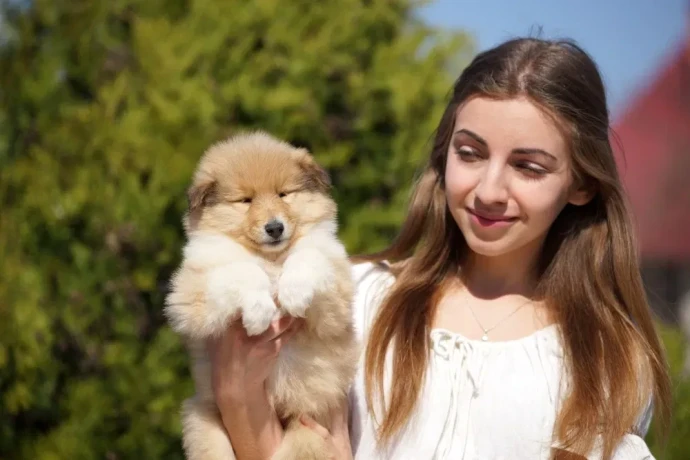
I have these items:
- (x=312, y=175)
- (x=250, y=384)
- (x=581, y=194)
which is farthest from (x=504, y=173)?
(x=250, y=384)

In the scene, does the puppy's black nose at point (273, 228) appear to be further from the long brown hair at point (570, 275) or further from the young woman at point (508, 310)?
the long brown hair at point (570, 275)

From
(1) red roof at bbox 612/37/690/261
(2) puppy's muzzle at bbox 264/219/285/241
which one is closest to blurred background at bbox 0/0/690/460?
(2) puppy's muzzle at bbox 264/219/285/241

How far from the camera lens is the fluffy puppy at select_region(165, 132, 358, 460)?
8.31ft

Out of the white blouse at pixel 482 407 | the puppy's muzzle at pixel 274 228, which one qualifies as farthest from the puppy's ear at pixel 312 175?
the white blouse at pixel 482 407

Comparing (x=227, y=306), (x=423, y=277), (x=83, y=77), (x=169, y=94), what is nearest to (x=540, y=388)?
(x=423, y=277)

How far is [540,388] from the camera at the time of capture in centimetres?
285

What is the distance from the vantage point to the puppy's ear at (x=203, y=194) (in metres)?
2.70

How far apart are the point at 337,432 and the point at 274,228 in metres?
0.76

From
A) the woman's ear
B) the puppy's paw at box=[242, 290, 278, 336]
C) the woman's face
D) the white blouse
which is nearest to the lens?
the puppy's paw at box=[242, 290, 278, 336]

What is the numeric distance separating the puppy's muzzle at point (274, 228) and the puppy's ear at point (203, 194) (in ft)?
0.83

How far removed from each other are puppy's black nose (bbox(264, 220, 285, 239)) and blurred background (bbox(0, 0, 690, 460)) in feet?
4.69

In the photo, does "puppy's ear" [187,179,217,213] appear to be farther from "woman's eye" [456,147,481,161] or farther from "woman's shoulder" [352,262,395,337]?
"woman's eye" [456,147,481,161]

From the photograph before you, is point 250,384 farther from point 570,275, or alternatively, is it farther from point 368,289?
point 570,275

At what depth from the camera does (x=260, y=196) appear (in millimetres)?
2654
